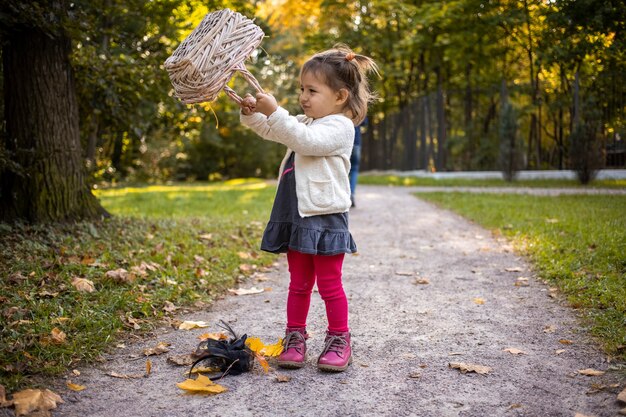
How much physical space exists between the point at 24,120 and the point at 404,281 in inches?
148

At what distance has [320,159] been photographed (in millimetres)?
3049

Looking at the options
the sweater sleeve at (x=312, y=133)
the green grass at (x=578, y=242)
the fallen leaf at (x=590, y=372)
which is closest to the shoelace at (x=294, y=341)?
the sweater sleeve at (x=312, y=133)

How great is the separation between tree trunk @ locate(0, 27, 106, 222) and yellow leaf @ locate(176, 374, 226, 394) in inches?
136

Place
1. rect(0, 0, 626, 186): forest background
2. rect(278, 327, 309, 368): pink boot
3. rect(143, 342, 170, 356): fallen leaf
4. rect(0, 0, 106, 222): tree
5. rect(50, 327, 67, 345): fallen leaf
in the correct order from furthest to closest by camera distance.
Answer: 1. rect(0, 0, 626, 186): forest background
2. rect(0, 0, 106, 222): tree
3. rect(143, 342, 170, 356): fallen leaf
4. rect(50, 327, 67, 345): fallen leaf
5. rect(278, 327, 309, 368): pink boot

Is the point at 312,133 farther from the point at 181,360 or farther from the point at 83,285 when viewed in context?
the point at 83,285

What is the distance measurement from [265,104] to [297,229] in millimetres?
665

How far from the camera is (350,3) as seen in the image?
24984mm

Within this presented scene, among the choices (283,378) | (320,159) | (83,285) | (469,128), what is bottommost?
(283,378)

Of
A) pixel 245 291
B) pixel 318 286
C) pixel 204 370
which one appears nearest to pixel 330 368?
pixel 318 286

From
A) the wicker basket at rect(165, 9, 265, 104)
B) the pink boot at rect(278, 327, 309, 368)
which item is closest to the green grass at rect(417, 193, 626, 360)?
the pink boot at rect(278, 327, 309, 368)

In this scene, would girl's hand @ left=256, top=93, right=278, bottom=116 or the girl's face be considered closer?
girl's hand @ left=256, top=93, right=278, bottom=116

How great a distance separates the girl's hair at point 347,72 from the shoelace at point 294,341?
1.19 metres

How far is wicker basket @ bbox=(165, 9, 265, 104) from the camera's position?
8.38 feet

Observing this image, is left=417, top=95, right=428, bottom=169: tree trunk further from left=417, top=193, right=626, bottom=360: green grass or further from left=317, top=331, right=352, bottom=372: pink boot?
left=317, top=331, right=352, bottom=372: pink boot
